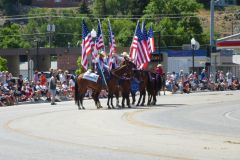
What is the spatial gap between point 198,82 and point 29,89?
59.9 feet

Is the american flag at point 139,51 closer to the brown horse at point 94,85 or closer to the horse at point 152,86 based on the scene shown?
the horse at point 152,86

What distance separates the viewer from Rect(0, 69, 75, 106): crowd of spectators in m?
39.6

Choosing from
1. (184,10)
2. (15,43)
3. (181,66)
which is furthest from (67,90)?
(15,43)

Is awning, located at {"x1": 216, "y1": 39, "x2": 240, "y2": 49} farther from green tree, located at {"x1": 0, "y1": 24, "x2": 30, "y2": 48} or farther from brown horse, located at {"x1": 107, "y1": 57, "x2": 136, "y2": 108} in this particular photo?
green tree, located at {"x1": 0, "y1": 24, "x2": 30, "y2": 48}

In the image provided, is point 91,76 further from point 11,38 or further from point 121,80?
point 11,38

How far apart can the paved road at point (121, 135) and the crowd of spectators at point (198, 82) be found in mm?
20894

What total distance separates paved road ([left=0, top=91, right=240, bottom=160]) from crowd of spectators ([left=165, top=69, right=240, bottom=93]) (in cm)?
2089

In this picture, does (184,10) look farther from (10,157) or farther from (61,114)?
(10,157)

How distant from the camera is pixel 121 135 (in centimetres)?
2017

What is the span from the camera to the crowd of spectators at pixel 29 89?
39647 mm

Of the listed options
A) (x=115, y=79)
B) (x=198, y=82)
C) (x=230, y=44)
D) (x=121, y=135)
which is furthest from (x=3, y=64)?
(x=121, y=135)

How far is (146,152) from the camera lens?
16.3 metres

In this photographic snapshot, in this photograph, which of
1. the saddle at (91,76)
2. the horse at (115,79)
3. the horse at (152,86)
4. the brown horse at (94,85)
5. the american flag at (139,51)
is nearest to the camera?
the saddle at (91,76)

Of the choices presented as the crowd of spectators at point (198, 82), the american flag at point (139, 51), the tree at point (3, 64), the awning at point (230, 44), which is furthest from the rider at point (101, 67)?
the tree at point (3, 64)
